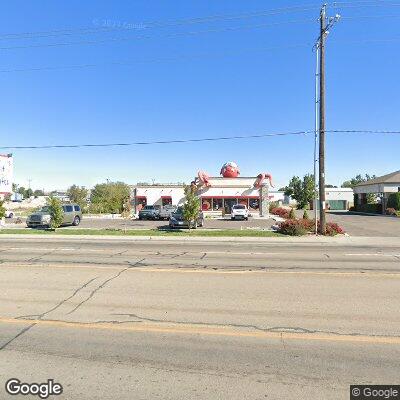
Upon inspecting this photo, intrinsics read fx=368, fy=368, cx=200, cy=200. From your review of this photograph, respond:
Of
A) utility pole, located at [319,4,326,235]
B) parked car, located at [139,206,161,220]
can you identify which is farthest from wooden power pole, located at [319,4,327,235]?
parked car, located at [139,206,161,220]

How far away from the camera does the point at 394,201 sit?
48281 mm

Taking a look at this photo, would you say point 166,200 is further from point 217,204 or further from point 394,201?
point 394,201

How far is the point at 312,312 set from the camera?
6.67 m

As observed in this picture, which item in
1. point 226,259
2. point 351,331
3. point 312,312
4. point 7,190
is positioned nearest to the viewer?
point 351,331

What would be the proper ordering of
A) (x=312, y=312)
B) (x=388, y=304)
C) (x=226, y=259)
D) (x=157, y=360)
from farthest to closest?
(x=226, y=259) → (x=388, y=304) → (x=312, y=312) → (x=157, y=360)

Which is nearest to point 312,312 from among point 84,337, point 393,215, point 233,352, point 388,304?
point 388,304

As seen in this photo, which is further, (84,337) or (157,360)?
(84,337)

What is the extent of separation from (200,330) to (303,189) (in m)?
72.5

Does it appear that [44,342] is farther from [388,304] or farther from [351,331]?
[388,304]

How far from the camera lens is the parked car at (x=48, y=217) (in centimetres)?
2784

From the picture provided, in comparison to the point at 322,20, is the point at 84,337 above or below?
below

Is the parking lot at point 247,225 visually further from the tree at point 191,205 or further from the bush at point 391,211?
the bush at point 391,211

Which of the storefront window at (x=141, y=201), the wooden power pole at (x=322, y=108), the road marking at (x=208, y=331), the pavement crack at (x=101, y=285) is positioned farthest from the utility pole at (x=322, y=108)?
the storefront window at (x=141, y=201)

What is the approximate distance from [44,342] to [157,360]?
5.87 ft
